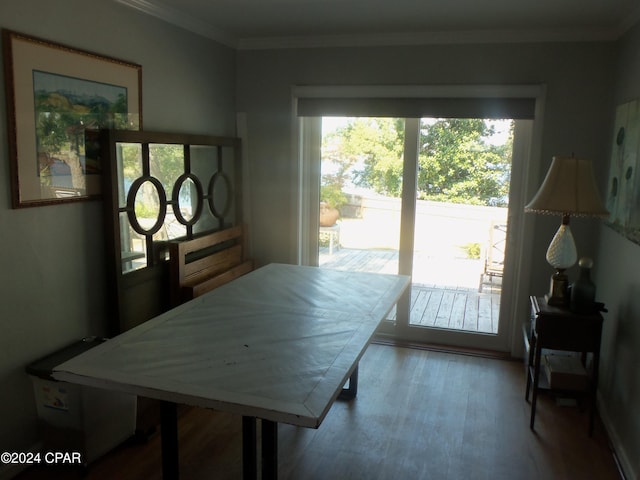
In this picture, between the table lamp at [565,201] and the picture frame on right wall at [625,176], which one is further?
the table lamp at [565,201]

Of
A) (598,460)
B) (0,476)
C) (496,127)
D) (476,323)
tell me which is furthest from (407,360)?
(0,476)

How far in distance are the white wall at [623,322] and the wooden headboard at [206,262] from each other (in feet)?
7.82

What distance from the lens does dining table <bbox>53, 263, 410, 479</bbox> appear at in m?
1.67

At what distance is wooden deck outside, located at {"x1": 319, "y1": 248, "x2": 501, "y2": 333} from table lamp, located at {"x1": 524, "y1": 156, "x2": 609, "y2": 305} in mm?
1078

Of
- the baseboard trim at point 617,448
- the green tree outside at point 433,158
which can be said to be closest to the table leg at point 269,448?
the baseboard trim at point 617,448

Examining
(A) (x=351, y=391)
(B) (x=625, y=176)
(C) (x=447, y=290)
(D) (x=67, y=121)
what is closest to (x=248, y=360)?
(A) (x=351, y=391)

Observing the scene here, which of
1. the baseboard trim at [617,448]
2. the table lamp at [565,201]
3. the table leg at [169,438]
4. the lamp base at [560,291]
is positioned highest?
the table lamp at [565,201]

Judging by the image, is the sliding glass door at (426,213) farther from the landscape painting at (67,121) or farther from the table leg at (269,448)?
the table leg at (269,448)

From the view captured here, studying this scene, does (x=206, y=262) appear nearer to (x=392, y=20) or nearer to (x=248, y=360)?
(x=248, y=360)

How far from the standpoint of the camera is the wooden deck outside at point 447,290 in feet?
13.1

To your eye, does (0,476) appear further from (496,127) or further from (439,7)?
(496,127)

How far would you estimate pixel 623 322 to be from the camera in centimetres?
275

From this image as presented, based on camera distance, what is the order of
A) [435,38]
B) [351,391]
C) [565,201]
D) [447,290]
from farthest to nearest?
[447,290] → [435,38] → [351,391] → [565,201]

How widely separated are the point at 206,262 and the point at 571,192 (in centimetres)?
224
